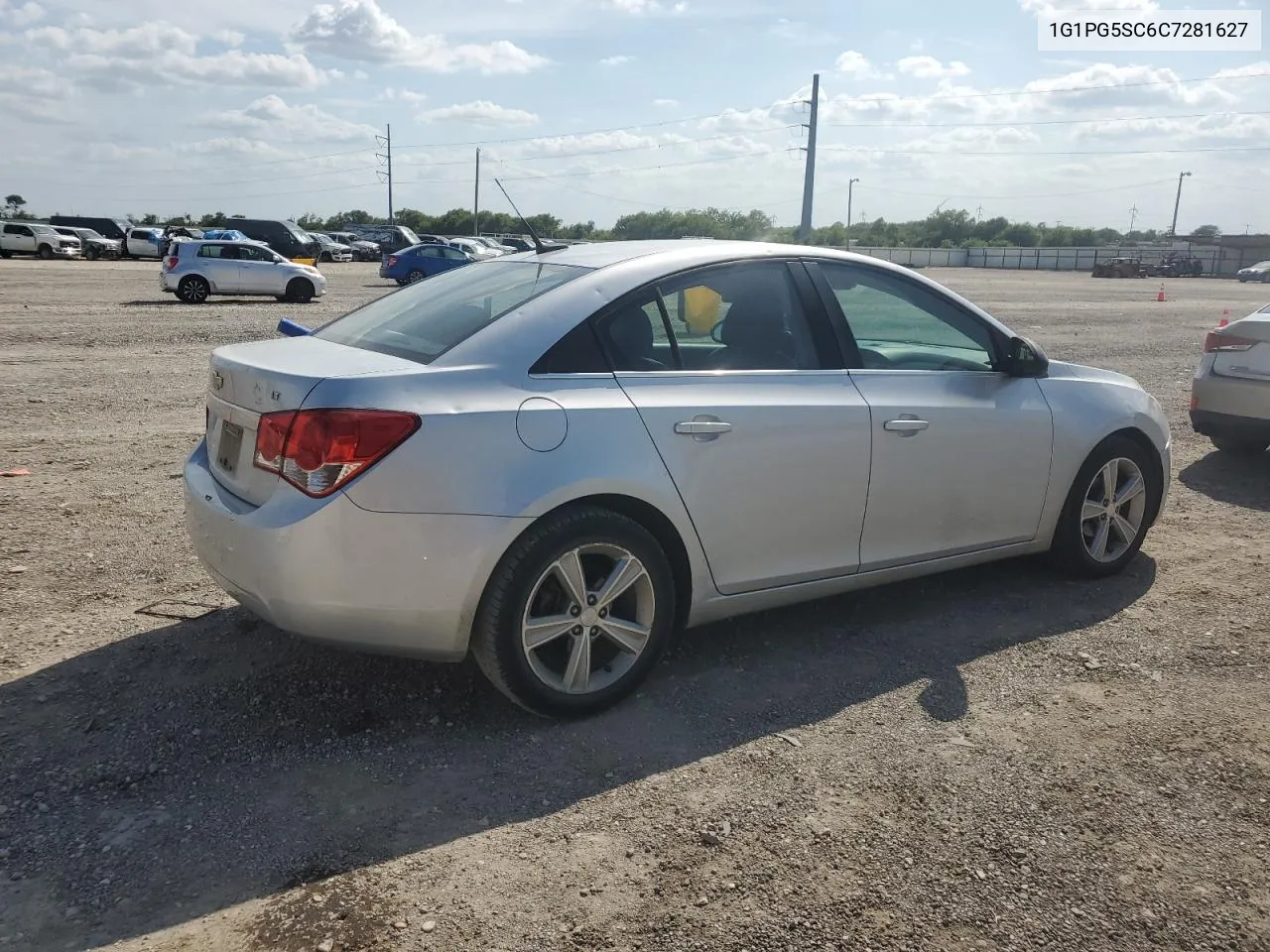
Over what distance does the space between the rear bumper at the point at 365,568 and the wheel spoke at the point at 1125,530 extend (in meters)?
3.45

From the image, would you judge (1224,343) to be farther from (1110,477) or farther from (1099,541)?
(1099,541)

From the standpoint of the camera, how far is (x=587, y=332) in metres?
3.82

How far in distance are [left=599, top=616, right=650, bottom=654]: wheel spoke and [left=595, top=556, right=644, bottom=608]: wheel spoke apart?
7 centimetres

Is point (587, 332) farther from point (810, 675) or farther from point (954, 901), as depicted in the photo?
point (954, 901)

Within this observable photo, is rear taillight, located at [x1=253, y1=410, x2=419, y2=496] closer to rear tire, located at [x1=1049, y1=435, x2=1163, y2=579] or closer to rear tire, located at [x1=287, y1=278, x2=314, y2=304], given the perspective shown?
rear tire, located at [x1=1049, y1=435, x2=1163, y2=579]

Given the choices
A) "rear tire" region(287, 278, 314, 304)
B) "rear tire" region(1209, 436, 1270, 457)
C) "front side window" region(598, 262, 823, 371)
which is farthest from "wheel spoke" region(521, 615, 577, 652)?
"rear tire" region(287, 278, 314, 304)

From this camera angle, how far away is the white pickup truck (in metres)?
44.2

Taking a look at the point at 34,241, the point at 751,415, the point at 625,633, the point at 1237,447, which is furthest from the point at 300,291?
the point at 34,241

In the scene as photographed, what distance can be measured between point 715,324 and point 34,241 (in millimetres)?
48879

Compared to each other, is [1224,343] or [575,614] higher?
[1224,343]

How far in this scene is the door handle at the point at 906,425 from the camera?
441 centimetres

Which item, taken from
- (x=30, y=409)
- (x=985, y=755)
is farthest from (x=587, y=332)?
(x=30, y=409)

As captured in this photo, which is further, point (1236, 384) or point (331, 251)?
point (331, 251)

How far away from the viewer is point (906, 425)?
446 centimetres
